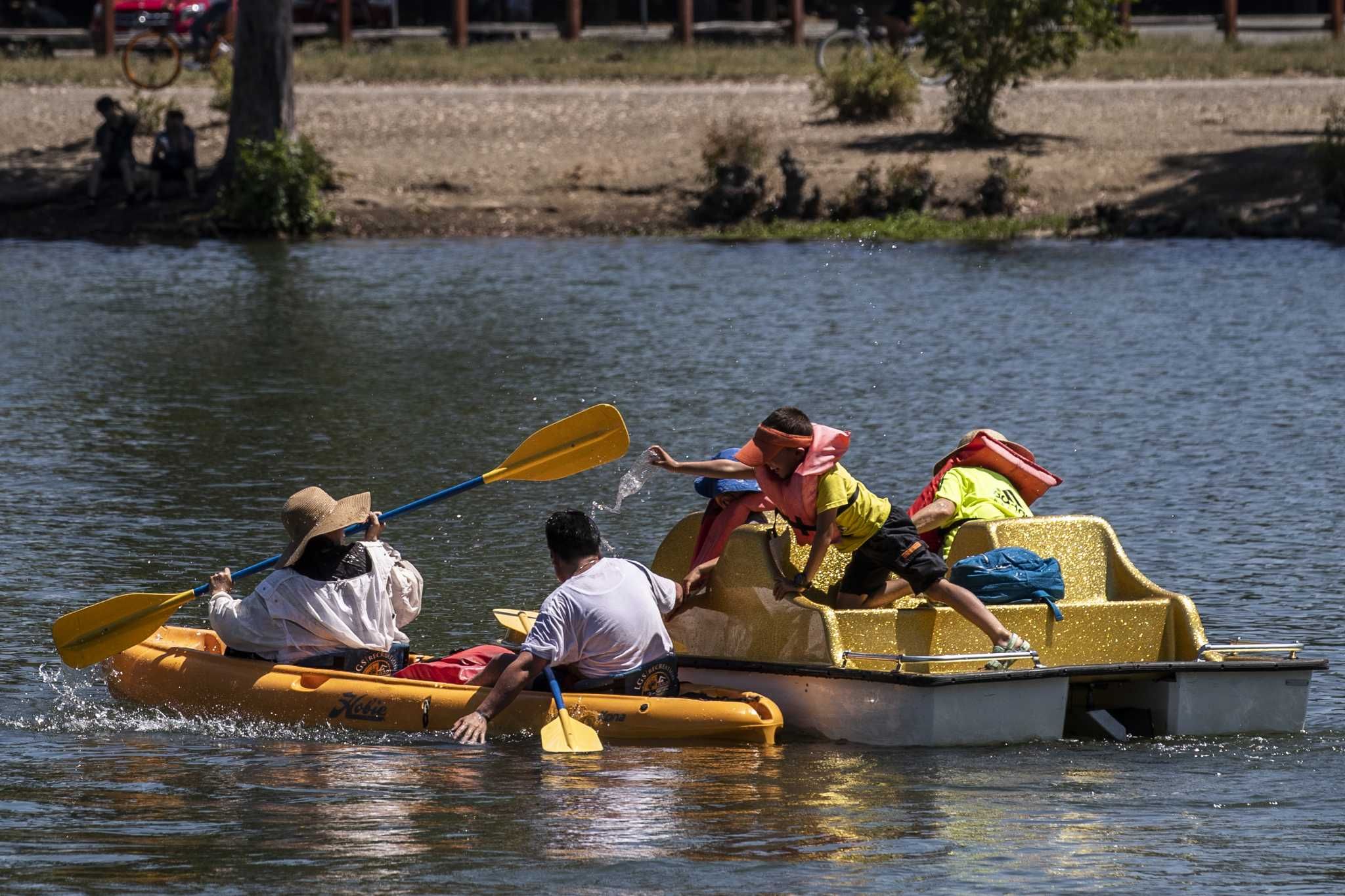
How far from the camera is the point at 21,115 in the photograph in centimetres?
3161

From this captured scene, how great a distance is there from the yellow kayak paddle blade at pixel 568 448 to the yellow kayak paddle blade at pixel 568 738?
193 centimetres

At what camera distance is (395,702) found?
8.92 m

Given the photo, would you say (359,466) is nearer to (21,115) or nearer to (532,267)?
(532,267)

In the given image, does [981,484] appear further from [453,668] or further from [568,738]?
[453,668]

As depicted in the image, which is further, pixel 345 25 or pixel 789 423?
pixel 345 25

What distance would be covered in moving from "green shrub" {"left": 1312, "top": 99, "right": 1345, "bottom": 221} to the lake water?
62.2 inches

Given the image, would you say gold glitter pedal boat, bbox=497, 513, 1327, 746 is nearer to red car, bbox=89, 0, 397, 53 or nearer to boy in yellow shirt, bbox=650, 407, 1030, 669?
boy in yellow shirt, bbox=650, 407, 1030, 669

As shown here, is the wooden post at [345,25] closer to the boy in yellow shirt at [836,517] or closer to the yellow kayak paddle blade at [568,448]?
the yellow kayak paddle blade at [568,448]

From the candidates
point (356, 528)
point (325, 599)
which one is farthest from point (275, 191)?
point (325, 599)

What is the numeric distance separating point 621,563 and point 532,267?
665 inches

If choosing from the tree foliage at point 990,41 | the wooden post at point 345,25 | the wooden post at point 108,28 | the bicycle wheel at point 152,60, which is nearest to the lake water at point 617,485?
the tree foliage at point 990,41

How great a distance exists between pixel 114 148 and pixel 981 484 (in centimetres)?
2165

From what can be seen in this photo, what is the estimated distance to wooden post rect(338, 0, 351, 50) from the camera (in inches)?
1460

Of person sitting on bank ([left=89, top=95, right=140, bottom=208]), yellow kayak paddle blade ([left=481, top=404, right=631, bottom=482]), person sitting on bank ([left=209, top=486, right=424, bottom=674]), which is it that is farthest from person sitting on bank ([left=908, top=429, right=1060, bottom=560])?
person sitting on bank ([left=89, top=95, right=140, bottom=208])
